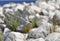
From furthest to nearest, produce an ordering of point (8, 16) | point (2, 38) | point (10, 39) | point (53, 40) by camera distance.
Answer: point (8, 16) → point (2, 38) → point (10, 39) → point (53, 40)

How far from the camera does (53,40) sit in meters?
2.86

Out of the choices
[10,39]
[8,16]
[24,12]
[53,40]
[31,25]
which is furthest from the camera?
[24,12]

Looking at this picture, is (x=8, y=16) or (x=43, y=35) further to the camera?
(x=8, y=16)

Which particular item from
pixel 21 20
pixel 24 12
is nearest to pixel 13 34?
pixel 21 20

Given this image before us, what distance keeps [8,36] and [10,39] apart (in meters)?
0.08

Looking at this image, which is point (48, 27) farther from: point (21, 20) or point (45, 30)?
point (21, 20)

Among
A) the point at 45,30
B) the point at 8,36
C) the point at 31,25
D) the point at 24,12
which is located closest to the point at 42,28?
the point at 45,30

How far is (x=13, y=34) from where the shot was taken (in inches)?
132

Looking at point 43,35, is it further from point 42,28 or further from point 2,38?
point 2,38

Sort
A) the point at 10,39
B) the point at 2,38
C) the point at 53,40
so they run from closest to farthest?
1. the point at 53,40
2. the point at 10,39
3. the point at 2,38

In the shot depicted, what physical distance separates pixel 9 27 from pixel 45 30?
3.24 feet

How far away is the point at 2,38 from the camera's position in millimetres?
3459

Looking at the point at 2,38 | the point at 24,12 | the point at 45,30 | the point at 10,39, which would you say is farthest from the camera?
the point at 24,12

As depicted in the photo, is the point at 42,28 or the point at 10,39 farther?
the point at 42,28
